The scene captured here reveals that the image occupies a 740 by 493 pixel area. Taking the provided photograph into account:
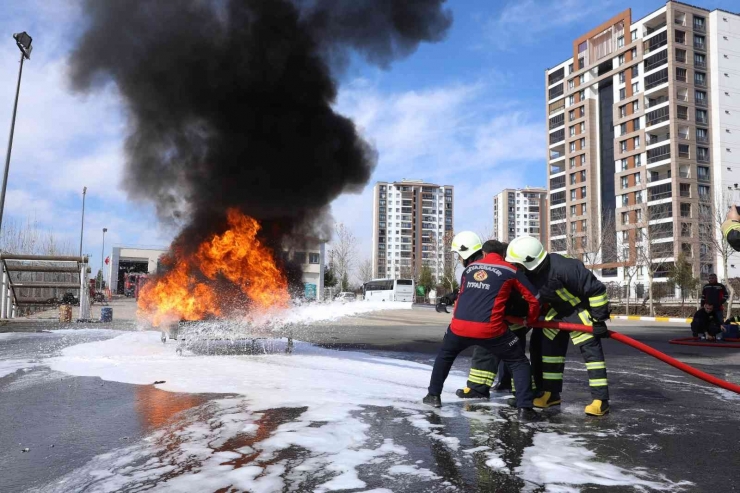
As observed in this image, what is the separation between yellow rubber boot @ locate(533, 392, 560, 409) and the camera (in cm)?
501

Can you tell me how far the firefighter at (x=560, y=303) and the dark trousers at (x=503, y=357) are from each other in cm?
53

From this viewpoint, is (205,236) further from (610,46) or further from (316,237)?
(610,46)

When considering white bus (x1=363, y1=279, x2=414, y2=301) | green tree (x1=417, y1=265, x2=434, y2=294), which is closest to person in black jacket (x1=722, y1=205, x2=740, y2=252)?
white bus (x1=363, y1=279, x2=414, y2=301)

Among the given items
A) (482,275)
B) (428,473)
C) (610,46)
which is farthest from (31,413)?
(610,46)

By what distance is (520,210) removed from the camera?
13450 centimetres

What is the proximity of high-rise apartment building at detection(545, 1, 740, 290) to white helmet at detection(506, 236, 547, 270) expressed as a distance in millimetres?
45647

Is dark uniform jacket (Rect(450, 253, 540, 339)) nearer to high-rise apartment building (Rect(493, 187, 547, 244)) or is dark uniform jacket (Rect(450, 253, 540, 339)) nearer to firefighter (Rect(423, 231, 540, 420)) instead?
firefighter (Rect(423, 231, 540, 420))

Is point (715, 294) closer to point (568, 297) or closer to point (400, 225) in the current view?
point (568, 297)

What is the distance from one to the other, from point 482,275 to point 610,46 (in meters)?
69.7

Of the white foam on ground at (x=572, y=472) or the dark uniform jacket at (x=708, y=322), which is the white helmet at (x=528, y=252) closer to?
the white foam on ground at (x=572, y=472)

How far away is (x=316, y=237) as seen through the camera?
10633 millimetres

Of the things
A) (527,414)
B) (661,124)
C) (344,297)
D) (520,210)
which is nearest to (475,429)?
(527,414)

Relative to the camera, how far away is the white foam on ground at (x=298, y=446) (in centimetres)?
289

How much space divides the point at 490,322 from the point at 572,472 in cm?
166
